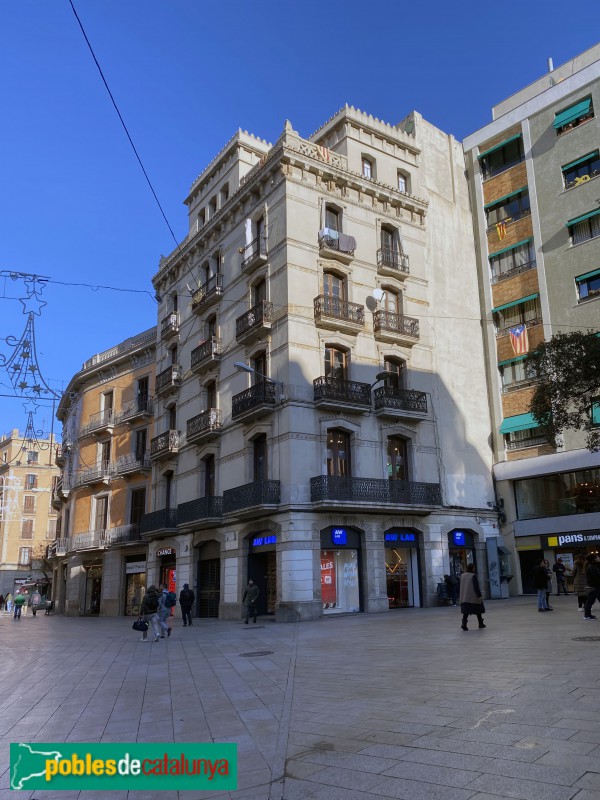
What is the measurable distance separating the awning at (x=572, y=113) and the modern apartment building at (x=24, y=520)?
5846cm

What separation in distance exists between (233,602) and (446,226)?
21.9 metres

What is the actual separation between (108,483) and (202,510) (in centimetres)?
1270

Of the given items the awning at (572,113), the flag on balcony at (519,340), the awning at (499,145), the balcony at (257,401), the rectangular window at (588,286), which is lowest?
the balcony at (257,401)

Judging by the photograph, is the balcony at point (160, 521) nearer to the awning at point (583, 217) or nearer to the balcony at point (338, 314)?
the balcony at point (338, 314)

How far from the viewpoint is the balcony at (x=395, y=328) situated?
94.4 ft

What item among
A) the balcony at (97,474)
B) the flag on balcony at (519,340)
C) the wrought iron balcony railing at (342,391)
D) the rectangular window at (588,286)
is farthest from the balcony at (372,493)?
the balcony at (97,474)

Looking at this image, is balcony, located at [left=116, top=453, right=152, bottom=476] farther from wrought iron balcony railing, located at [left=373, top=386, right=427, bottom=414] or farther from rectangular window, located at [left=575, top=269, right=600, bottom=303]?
rectangular window, located at [left=575, top=269, right=600, bottom=303]

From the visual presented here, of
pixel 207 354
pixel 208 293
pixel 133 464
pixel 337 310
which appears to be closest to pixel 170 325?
pixel 208 293

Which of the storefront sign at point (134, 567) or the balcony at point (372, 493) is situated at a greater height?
the balcony at point (372, 493)

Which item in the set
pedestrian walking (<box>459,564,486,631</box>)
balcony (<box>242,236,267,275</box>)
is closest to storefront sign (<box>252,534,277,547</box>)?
pedestrian walking (<box>459,564,486,631</box>)

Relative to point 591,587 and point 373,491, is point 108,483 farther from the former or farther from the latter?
point 591,587

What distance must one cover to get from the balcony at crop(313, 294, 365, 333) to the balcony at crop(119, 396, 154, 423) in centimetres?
1503

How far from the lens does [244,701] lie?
29.8ft

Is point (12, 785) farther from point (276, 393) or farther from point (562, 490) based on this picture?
point (562, 490)
